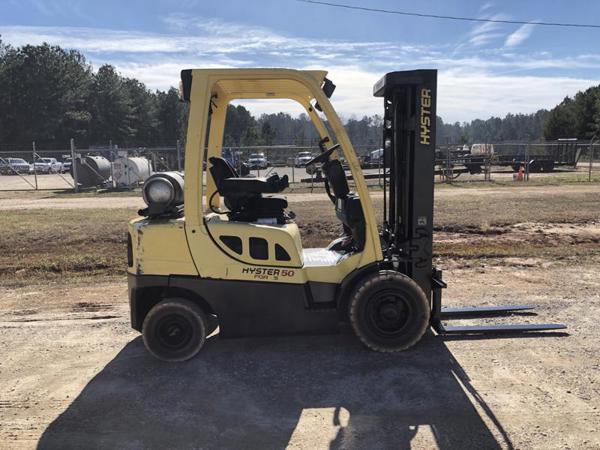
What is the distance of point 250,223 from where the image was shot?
15.6 ft

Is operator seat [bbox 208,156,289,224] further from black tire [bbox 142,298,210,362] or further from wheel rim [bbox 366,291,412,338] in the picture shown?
wheel rim [bbox 366,291,412,338]

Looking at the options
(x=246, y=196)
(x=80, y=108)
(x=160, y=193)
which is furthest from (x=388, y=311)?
(x=80, y=108)

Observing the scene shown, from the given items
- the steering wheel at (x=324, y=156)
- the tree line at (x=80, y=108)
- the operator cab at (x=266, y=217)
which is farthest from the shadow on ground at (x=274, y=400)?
the tree line at (x=80, y=108)

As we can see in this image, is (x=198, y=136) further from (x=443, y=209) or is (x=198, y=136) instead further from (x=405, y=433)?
(x=443, y=209)

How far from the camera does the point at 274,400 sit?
4.16 metres

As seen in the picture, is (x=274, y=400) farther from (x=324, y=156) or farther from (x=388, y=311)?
(x=324, y=156)

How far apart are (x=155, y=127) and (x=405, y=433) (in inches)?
3709

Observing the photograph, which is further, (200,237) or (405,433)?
(200,237)

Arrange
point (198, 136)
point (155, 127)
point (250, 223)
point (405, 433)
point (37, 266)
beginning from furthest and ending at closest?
1. point (155, 127)
2. point (37, 266)
3. point (250, 223)
4. point (198, 136)
5. point (405, 433)

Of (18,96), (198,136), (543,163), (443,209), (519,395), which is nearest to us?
(519,395)

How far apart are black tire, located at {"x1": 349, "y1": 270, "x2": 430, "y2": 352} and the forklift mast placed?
1.19 ft

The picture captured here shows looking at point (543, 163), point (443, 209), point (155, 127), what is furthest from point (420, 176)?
point (155, 127)

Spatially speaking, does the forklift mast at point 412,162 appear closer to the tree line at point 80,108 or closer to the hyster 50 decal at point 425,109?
the hyster 50 decal at point 425,109

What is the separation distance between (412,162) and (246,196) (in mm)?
1679
